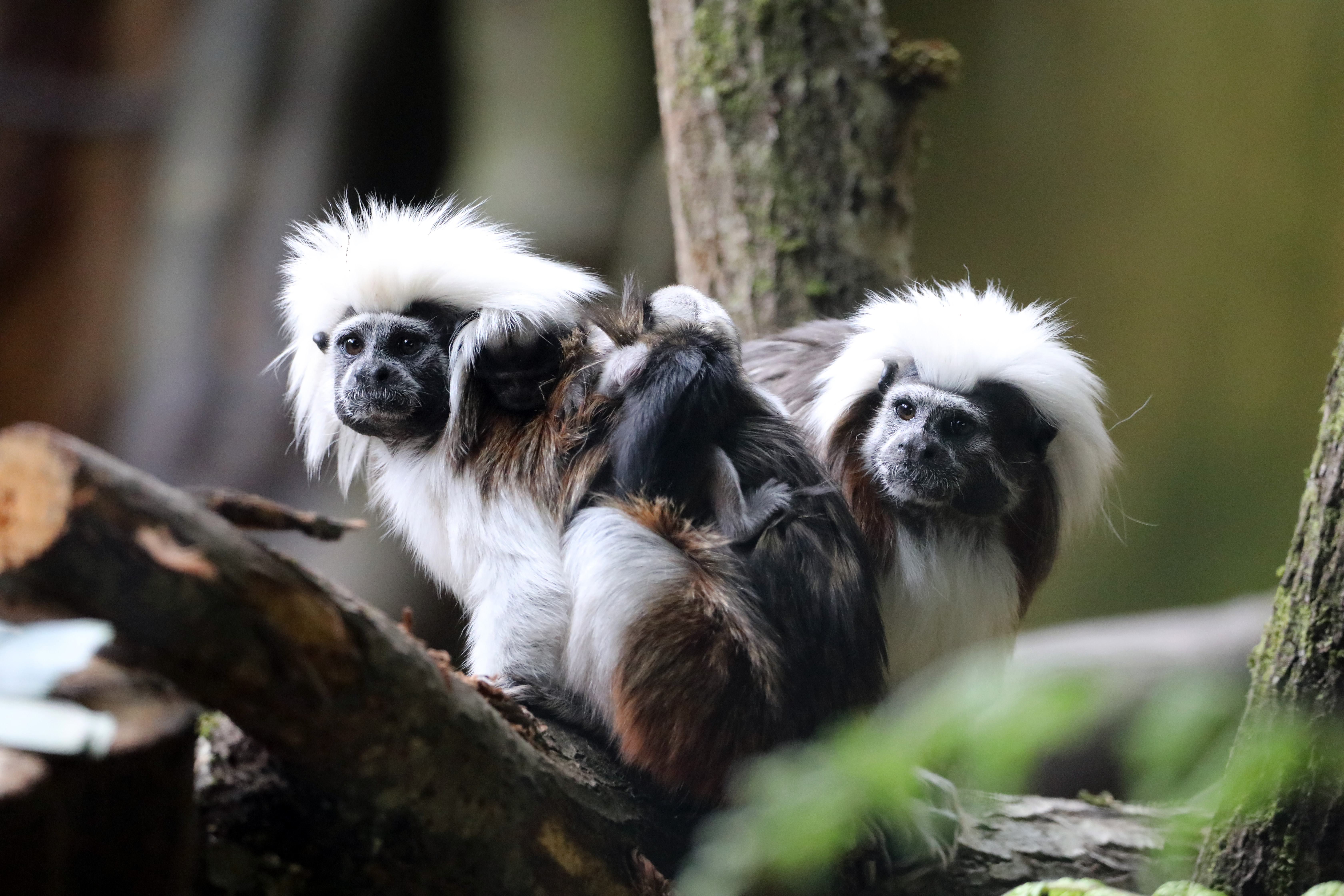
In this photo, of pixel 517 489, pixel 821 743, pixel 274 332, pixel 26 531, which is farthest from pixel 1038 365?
pixel 274 332

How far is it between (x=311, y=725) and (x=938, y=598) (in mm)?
1998

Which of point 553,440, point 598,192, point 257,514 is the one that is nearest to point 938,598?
point 553,440

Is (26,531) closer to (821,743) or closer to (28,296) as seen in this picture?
(821,743)

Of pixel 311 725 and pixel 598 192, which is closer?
pixel 311 725

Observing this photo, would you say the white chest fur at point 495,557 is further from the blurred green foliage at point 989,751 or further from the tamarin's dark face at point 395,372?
the blurred green foliage at point 989,751

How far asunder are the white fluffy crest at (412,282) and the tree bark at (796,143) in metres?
1.13

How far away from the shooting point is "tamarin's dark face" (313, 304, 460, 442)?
306 cm

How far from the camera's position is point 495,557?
9.55 ft

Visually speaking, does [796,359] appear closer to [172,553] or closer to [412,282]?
[412,282]

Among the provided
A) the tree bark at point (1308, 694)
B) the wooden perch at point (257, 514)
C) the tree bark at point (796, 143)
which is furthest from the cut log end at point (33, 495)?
the tree bark at point (796, 143)

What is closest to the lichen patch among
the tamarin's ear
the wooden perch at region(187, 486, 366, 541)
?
the wooden perch at region(187, 486, 366, 541)

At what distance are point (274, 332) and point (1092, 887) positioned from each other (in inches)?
264

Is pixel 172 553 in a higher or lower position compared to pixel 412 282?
lower

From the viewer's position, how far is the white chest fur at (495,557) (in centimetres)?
283
